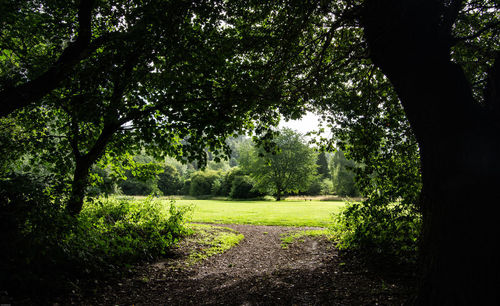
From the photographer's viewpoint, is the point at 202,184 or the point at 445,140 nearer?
the point at 445,140

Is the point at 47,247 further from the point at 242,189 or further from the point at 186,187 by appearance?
the point at 186,187

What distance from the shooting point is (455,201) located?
8.29ft

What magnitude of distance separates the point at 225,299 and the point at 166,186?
4896 cm

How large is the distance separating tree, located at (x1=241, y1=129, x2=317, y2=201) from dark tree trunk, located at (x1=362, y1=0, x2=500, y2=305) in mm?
35258

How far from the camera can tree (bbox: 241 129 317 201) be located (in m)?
39.5

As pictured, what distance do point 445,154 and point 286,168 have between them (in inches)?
1505

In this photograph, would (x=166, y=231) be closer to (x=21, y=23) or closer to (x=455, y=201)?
(x=21, y=23)

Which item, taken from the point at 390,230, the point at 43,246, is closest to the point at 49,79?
the point at 43,246

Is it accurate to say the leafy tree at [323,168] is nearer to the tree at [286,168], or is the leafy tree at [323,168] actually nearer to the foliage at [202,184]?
the tree at [286,168]

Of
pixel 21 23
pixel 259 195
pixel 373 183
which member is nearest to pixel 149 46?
pixel 21 23

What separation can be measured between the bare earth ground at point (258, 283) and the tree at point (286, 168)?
30689mm

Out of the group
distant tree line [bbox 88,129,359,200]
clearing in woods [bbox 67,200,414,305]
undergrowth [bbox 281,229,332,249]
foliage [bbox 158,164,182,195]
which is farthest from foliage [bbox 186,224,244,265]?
foliage [bbox 158,164,182,195]

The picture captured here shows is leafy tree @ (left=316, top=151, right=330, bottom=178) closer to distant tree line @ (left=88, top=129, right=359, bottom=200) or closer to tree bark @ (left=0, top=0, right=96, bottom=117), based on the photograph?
distant tree line @ (left=88, top=129, right=359, bottom=200)

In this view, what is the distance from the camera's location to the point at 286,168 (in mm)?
40562
